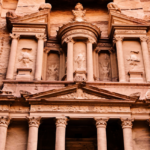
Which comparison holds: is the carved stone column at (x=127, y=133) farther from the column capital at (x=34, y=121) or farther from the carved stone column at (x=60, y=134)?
the column capital at (x=34, y=121)

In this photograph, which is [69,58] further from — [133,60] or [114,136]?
[114,136]

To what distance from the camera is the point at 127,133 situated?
1395 centimetres

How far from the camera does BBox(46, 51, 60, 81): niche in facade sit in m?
18.8

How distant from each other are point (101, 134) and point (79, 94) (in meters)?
2.57

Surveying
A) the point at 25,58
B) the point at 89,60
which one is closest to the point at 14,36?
the point at 25,58

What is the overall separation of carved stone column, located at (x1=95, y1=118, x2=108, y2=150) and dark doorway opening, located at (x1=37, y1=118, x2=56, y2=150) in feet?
10.7

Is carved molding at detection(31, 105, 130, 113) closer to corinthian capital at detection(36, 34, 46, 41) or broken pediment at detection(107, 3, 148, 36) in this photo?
corinthian capital at detection(36, 34, 46, 41)

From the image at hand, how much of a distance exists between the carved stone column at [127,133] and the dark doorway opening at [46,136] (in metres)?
4.45

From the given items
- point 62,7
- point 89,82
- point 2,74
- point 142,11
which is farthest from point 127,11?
point 2,74

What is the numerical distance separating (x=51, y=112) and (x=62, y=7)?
1114 centimetres

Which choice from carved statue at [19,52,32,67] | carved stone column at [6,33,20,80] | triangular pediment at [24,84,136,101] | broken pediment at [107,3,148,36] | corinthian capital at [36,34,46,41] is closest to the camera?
triangular pediment at [24,84,136,101]

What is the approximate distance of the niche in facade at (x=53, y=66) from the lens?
18844 millimetres

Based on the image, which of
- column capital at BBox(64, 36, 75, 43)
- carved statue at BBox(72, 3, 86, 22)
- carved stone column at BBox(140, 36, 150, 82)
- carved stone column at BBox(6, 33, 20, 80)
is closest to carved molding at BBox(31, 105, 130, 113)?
carved stone column at BBox(6, 33, 20, 80)

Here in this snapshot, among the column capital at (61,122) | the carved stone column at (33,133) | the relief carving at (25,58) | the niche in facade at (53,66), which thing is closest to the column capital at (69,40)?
the niche in facade at (53,66)
